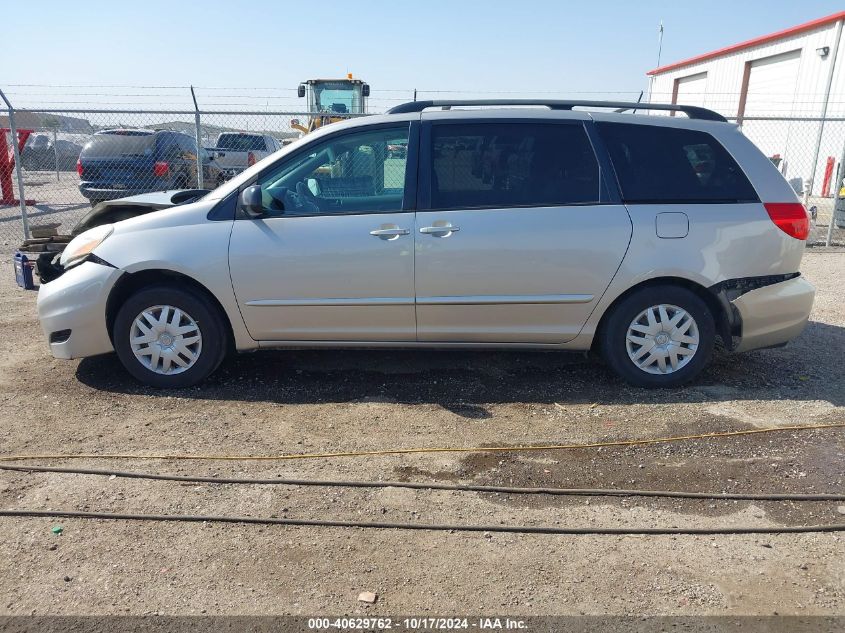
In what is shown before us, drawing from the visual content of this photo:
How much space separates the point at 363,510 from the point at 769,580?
1781 mm

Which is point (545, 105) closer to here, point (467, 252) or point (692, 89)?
point (467, 252)

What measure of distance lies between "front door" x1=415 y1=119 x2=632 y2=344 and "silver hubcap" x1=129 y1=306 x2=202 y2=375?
1.58m

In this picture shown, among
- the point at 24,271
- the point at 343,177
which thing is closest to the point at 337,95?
the point at 24,271

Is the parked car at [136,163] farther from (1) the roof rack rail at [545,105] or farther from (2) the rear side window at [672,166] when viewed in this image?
(2) the rear side window at [672,166]

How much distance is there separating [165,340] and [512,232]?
2459 mm

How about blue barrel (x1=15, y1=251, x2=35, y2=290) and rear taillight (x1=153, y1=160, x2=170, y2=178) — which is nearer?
blue barrel (x1=15, y1=251, x2=35, y2=290)

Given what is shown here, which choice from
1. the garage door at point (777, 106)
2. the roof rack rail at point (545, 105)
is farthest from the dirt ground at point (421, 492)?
the garage door at point (777, 106)

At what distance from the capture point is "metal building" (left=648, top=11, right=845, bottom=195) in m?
20.4

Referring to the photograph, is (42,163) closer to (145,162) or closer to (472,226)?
(145,162)

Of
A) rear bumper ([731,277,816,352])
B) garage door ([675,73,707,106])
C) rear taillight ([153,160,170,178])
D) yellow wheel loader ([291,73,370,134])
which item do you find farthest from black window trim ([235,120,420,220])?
garage door ([675,73,707,106])

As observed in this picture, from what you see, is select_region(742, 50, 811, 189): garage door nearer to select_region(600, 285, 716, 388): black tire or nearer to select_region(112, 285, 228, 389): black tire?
select_region(600, 285, 716, 388): black tire

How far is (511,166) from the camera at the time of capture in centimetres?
454

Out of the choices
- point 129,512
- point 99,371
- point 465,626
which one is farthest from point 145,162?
point 465,626

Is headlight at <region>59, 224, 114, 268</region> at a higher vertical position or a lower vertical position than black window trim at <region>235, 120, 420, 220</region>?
lower
